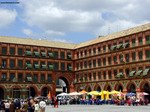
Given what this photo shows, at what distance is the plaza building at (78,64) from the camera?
214ft

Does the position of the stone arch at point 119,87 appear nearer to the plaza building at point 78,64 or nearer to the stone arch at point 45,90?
the plaza building at point 78,64

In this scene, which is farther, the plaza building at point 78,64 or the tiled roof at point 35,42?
the tiled roof at point 35,42

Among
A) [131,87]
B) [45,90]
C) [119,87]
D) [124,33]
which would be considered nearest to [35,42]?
[45,90]

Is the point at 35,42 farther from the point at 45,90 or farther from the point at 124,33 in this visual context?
the point at 124,33

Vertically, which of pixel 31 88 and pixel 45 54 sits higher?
pixel 45 54

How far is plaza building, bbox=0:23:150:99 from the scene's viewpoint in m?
65.2

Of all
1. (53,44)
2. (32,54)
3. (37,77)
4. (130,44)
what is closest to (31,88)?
(37,77)

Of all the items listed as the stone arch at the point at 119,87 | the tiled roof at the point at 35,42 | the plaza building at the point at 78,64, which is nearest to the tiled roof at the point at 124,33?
the plaza building at the point at 78,64

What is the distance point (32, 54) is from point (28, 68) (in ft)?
12.8

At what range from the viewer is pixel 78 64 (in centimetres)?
8406

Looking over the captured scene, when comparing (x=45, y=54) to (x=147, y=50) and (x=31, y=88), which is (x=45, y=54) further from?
(x=147, y=50)

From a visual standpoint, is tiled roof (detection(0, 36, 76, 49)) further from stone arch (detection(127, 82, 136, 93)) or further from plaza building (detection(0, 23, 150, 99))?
stone arch (detection(127, 82, 136, 93))

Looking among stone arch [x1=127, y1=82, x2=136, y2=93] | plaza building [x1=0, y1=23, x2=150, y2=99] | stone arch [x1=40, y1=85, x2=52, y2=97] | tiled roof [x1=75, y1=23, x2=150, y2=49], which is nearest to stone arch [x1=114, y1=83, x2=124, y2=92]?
plaza building [x1=0, y1=23, x2=150, y2=99]

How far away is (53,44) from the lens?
84.3 metres
